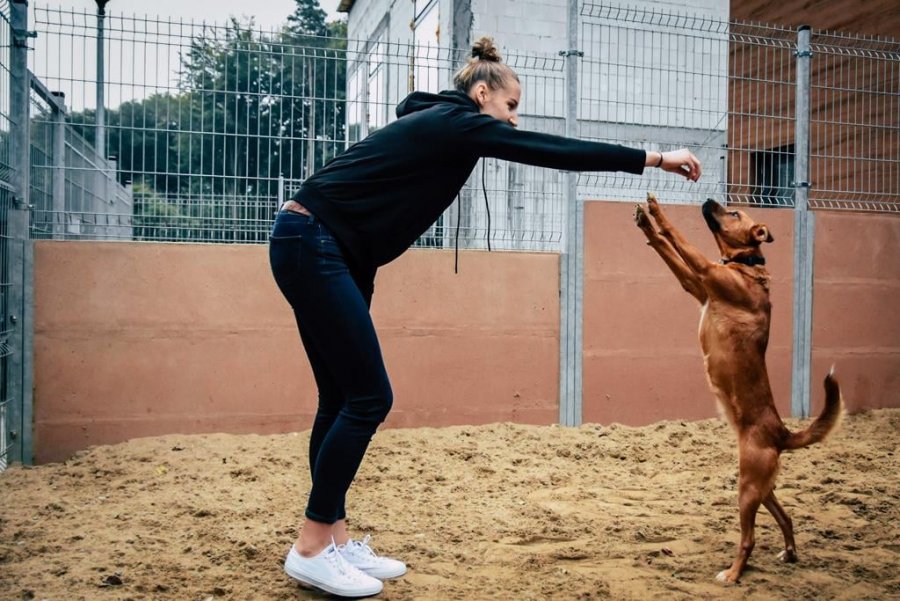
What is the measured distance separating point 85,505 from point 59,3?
3.23 metres

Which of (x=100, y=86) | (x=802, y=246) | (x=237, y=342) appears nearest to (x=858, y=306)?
(x=802, y=246)

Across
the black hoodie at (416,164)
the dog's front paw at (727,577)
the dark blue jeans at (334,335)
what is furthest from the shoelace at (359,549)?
the dog's front paw at (727,577)

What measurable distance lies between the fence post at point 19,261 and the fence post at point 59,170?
0.25 metres

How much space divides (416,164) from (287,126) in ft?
10.5

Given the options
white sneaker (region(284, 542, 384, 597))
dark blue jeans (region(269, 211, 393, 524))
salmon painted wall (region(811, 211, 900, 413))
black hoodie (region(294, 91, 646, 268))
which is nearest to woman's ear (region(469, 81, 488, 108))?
black hoodie (region(294, 91, 646, 268))

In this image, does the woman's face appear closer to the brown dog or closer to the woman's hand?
the woman's hand

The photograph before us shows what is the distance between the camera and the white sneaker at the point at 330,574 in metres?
2.67

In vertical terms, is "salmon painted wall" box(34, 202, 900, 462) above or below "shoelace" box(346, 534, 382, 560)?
above

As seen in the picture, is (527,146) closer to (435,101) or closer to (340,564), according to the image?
(435,101)

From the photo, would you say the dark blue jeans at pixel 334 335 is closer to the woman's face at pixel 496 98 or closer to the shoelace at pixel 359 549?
the shoelace at pixel 359 549

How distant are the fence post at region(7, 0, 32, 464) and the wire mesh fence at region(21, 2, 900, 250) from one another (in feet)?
0.40

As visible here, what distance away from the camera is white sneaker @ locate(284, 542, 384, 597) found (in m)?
2.67

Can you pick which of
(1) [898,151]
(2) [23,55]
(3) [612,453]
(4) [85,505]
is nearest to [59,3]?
(2) [23,55]

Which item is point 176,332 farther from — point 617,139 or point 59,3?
point 617,139
